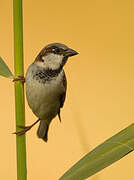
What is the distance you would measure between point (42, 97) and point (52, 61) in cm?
12

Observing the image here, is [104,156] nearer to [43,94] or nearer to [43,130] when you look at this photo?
[43,94]

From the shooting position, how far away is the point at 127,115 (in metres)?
2.10

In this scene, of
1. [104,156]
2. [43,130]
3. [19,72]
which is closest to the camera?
[104,156]

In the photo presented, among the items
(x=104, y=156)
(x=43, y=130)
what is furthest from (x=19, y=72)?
(x=43, y=130)

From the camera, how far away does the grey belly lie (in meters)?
1.24

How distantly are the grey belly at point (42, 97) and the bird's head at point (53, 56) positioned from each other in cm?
7

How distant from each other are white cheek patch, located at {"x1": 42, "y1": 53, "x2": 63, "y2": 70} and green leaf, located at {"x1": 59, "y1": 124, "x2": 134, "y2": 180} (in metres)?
0.60

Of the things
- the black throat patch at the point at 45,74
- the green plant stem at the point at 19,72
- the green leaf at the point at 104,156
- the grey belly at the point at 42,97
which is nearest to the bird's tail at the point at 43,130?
the grey belly at the point at 42,97

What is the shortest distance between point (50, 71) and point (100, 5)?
881mm

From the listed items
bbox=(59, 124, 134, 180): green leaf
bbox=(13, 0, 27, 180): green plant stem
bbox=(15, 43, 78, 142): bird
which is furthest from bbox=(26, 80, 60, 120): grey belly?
bbox=(59, 124, 134, 180): green leaf

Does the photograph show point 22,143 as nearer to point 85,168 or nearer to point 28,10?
point 85,168

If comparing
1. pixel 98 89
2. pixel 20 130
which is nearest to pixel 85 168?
pixel 20 130

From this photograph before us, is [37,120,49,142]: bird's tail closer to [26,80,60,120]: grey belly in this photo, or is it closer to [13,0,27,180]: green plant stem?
[26,80,60,120]: grey belly

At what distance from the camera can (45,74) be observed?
1266 mm
